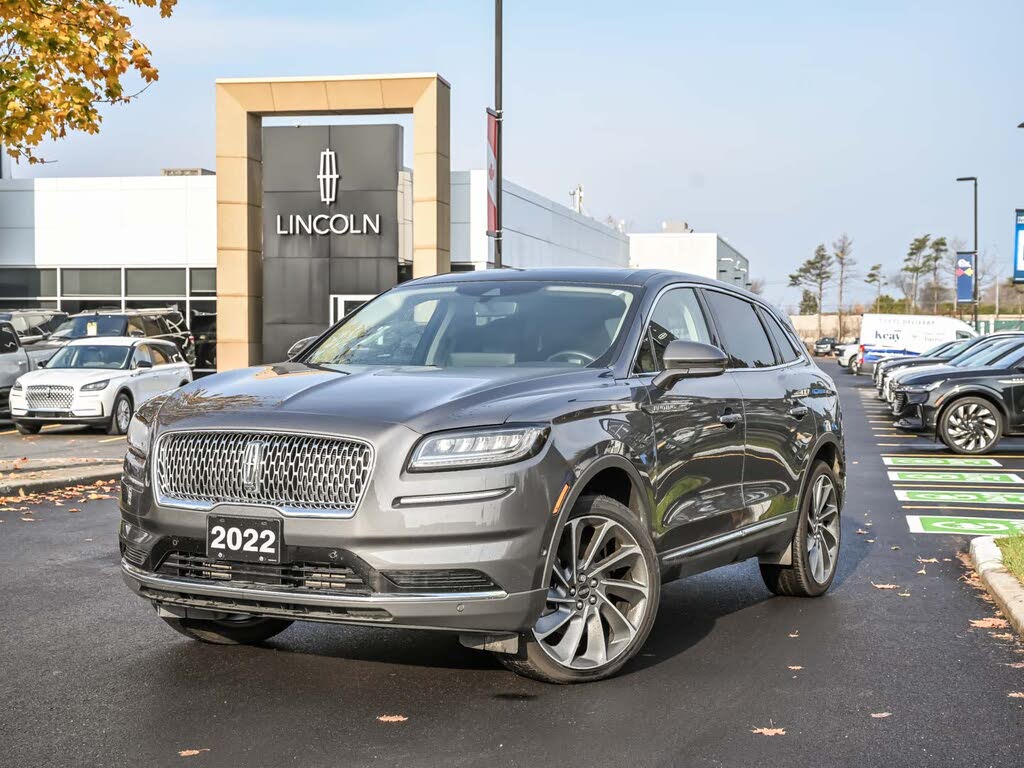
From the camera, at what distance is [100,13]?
1327 cm

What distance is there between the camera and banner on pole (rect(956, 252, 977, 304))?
192 ft

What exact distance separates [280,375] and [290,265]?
26883 mm

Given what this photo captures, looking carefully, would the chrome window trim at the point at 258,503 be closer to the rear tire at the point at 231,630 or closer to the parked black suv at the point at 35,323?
the rear tire at the point at 231,630

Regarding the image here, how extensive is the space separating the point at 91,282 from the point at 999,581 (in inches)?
1312

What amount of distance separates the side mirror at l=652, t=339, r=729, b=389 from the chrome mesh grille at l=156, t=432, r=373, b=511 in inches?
69.1

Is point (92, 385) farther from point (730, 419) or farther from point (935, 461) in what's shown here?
point (730, 419)

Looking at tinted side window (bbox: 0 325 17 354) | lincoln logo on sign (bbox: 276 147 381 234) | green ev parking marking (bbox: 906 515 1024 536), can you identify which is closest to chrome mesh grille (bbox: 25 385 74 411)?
tinted side window (bbox: 0 325 17 354)

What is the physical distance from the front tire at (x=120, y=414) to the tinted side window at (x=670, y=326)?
53.2 feet

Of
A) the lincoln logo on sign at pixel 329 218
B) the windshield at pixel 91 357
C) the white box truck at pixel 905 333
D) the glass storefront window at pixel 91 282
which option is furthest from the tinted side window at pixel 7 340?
the white box truck at pixel 905 333

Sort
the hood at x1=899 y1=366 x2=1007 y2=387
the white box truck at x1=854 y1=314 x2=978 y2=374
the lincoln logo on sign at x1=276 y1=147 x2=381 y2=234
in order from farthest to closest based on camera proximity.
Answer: the white box truck at x1=854 y1=314 x2=978 y2=374 → the lincoln logo on sign at x1=276 y1=147 x2=381 y2=234 → the hood at x1=899 y1=366 x2=1007 y2=387

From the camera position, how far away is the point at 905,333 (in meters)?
47.5

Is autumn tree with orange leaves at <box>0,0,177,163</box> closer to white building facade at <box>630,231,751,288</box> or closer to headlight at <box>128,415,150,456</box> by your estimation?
headlight at <box>128,415,150,456</box>

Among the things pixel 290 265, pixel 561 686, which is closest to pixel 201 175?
pixel 290 265

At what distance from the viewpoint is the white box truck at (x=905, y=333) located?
46562mm
